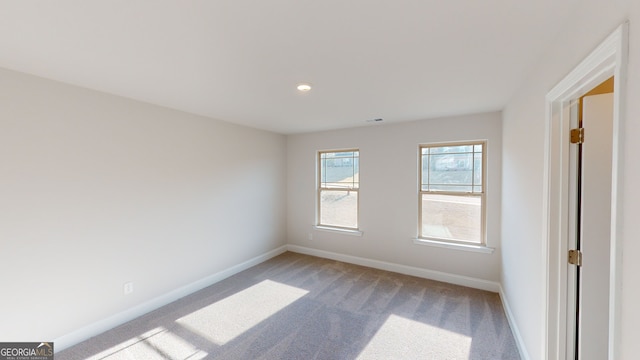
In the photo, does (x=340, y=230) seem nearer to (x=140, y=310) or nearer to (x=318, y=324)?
(x=318, y=324)

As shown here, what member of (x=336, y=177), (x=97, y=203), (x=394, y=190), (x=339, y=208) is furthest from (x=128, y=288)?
(x=394, y=190)

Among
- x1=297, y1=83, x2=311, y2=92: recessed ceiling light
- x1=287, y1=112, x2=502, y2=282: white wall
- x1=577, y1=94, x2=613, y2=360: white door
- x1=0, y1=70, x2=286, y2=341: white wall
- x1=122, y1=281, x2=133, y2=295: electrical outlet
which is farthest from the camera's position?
x1=287, y1=112, x2=502, y2=282: white wall

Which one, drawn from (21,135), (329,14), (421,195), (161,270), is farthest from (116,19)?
(421,195)

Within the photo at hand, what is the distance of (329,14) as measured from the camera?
4.26 feet

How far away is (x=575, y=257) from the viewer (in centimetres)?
151

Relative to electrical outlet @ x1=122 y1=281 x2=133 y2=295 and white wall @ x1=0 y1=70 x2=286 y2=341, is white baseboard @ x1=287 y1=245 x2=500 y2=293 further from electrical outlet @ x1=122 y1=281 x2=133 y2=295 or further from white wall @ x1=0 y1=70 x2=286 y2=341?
electrical outlet @ x1=122 y1=281 x2=133 y2=295

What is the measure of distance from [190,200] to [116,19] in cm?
239

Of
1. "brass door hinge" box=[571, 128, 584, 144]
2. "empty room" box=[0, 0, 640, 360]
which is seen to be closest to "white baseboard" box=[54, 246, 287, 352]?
"empty room" box=[0, 0, 640, 360]

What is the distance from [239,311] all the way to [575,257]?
3003 millimetres

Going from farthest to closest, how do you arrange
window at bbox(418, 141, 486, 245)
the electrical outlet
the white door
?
window at bbox(418, 141, 486, 245) → the electrical outlet → the white door

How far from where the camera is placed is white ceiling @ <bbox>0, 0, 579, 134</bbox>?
1.27m

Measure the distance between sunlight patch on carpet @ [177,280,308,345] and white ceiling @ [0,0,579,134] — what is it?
2392 millimetres

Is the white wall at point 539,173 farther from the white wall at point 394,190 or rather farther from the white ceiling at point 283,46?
the white wall at point 394,190

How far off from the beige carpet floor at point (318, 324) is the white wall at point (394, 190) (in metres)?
0.39
